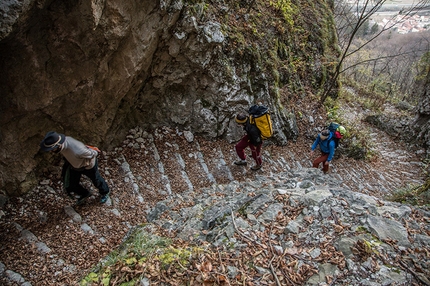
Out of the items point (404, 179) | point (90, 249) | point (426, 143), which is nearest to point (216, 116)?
point (90, 249)

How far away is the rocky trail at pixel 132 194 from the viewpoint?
408 cm

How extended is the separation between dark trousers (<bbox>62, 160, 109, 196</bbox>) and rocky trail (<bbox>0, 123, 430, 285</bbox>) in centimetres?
36

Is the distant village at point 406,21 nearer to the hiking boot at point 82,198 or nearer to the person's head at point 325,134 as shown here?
the person's head at point 325,134

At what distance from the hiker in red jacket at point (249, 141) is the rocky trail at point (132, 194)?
0.99 feet

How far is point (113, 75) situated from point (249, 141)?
3.84 meters

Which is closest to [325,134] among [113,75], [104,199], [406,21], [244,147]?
[244,147]

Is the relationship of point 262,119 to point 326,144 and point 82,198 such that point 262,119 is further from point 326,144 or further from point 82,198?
point 82,198

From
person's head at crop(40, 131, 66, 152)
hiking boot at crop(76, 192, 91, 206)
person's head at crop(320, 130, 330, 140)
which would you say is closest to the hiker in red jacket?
person's head at crop(320, 130, 330, 140)

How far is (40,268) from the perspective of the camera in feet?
13.0

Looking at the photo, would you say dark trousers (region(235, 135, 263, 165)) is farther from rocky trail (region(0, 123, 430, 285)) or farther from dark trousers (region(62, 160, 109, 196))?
dark trousers (region(62, 160, 109, 196))

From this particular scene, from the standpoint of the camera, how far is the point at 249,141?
6941mm

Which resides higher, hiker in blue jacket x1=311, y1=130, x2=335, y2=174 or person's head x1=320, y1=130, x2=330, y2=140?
person's head x1=320, y1=130, x2=330, y2=140

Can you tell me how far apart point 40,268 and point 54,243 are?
0.47 metres

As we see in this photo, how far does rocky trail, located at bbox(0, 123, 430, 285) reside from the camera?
408cm
